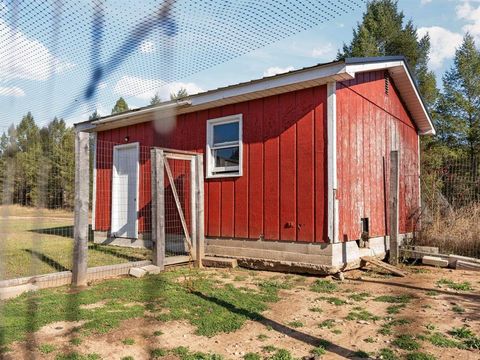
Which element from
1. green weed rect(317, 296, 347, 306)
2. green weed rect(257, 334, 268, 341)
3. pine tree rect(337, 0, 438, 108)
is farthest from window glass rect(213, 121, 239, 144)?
pine tree rect(337, 0, 438, 108)

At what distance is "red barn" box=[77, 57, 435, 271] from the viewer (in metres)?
6.32

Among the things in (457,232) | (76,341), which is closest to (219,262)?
(76,341)

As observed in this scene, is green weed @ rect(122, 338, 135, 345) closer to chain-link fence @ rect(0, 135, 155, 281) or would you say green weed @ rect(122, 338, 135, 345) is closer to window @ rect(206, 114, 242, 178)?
chain-link fence @ rect(0, 135, 155, 281)

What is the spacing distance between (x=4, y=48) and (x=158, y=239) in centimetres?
328

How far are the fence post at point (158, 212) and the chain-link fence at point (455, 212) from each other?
5.49m

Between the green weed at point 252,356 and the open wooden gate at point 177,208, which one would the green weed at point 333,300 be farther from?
the open wooden gate at point 177,208

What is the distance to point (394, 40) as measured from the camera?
23812mm

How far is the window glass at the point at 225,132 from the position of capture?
24.7 ft

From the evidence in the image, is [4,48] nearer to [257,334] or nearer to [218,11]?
[218,11]

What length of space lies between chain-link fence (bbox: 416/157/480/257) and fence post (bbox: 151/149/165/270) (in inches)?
216

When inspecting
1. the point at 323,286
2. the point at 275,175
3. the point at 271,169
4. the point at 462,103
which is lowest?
the point at 323,286

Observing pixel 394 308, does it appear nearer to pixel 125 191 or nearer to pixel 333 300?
pixel 333 300

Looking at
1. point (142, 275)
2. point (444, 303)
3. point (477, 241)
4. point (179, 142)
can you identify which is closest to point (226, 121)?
point (179, 142)

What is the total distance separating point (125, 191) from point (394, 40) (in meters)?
20.3
